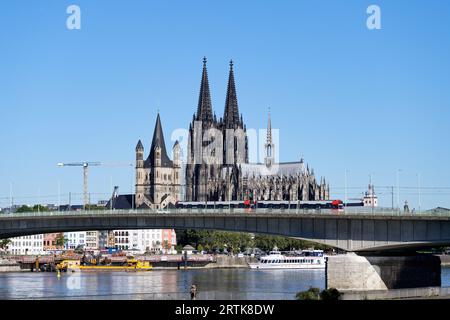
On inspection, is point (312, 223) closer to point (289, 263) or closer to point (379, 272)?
point (379, 272)

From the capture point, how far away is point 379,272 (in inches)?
2847

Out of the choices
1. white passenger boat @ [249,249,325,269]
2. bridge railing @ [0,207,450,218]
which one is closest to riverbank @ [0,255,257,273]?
white passenger boat @ [249,249,325,269]

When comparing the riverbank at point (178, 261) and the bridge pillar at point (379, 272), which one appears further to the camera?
the riverbank at point (178, 261)

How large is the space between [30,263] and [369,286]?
92625mm

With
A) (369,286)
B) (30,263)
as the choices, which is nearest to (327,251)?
(30,263)

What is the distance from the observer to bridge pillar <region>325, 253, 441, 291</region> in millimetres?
71438

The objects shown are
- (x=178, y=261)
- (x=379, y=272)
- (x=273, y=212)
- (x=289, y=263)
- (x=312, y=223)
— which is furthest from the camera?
(x=178, y=261)

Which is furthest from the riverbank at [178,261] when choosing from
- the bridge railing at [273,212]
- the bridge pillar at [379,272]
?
the bridge pillar at [379,272]

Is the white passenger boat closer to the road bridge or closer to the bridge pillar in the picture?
the road bridge

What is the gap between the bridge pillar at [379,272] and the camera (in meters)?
71.4

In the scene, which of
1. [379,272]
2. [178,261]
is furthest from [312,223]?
[178,261]

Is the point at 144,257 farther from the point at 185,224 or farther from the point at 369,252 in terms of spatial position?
the point at 369,252

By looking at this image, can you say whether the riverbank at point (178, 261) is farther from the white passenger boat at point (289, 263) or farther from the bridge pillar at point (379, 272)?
the bridge pillar at point (379, 272)
